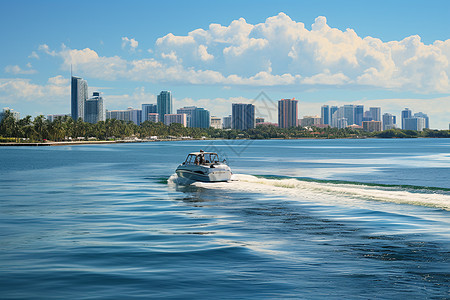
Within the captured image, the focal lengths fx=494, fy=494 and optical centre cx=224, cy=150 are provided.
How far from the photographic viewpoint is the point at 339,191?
46438 mm

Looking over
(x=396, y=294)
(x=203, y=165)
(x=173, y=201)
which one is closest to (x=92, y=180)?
(x=203, y=165)

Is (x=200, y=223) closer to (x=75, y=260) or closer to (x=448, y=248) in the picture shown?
(x=75, y=260)

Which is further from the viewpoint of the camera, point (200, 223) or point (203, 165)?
point (203, 165)

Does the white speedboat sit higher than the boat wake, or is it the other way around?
the white speedboat

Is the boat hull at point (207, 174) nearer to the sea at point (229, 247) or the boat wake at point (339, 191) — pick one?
the boat wake at point (339, 191)

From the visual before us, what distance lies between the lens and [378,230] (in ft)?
90.8

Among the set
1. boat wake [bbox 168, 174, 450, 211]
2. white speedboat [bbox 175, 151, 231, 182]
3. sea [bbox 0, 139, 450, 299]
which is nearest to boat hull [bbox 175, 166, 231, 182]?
white speedboat [bbox 175, 151, 231, 182]

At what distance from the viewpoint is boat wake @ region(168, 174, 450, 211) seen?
1566 inches

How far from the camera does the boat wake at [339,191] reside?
39.8m

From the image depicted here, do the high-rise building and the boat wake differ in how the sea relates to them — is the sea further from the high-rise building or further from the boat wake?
the high-rise building

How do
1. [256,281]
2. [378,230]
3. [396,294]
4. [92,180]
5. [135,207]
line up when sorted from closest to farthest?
[396,294] < [256,281] < [378,230] < [135,207] < [92,180]

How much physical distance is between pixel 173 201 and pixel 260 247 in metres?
21.0

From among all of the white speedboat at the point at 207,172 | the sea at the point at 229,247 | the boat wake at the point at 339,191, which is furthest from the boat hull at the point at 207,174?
the sea at the point at 229,247

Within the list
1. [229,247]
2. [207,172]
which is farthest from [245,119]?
[229,247]
